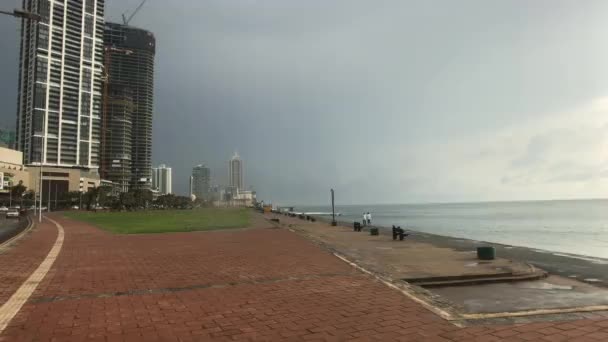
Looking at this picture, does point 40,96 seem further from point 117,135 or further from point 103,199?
point 117,135

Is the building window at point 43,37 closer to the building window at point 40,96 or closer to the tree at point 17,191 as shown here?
the building window at point 40,96

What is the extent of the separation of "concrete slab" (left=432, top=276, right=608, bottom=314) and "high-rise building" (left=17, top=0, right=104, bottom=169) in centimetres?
12585

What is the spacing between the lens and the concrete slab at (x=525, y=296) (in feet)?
23.4

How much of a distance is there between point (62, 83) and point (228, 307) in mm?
139035

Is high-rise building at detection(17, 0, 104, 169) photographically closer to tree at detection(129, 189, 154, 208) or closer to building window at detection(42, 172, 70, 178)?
building window at detection(42, 172, 70, 178)

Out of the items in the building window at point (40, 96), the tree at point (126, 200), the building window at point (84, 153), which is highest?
the building window at point (40, 96)

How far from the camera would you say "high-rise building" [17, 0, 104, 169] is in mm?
118000

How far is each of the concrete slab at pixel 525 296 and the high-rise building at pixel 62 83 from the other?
126m

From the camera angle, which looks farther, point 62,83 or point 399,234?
point 62,83

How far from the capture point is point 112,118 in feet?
588

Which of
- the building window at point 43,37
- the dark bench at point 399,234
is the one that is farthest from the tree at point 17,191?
the dark bench at point 399,234

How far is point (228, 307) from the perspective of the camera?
670 centimetres

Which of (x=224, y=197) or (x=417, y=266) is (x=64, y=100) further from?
(x=417, y=266)

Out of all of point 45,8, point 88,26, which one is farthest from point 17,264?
point 88,26
